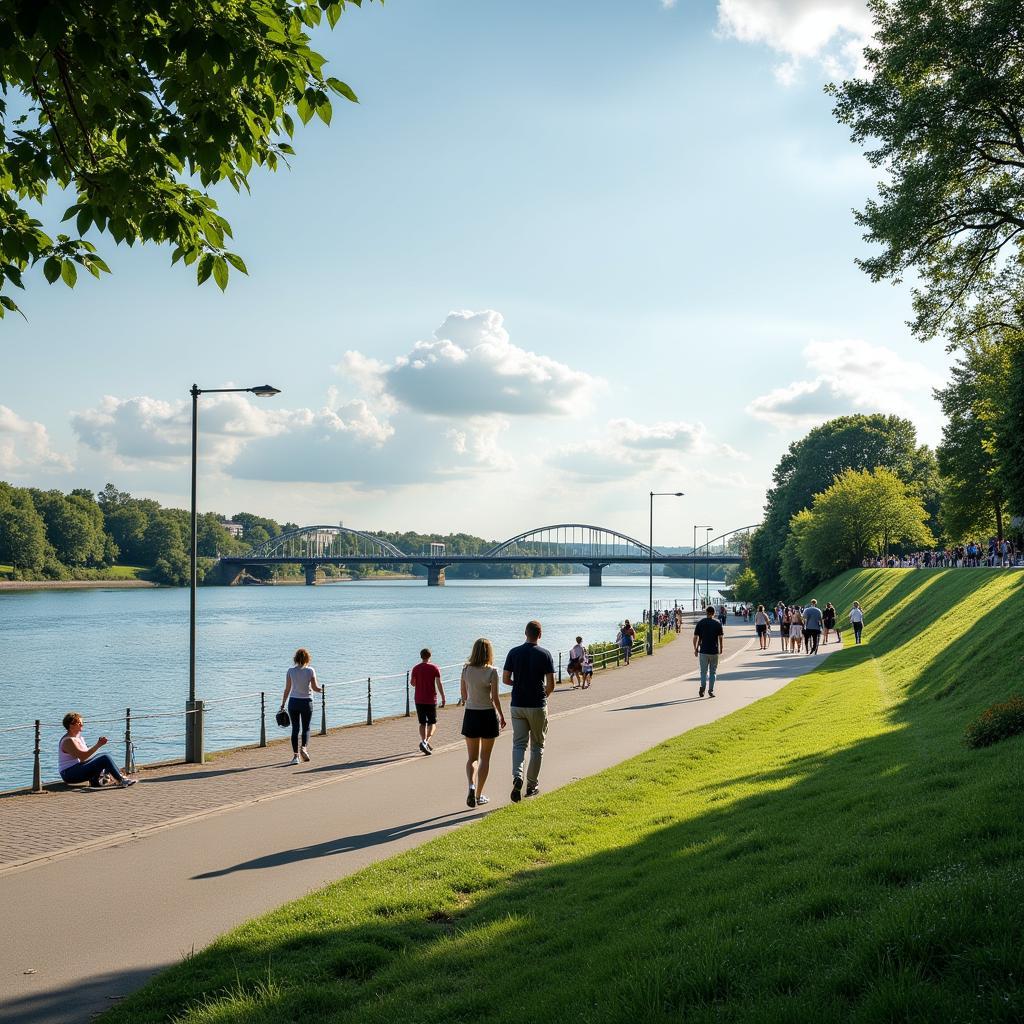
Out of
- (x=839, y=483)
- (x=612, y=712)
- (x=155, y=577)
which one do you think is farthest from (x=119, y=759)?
(x=155, y=577)

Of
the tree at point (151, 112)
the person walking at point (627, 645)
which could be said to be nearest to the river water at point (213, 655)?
the person walking at point (627, 645)

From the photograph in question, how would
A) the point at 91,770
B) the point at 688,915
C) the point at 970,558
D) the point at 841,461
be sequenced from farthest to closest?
the point at 841,461 < the point at 970,558 < the point at 91,770 < the point at 688,915

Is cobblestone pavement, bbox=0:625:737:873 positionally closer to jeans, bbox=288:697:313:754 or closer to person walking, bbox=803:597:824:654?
jeans, bbox=288:697:313:754

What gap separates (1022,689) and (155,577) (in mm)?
159557

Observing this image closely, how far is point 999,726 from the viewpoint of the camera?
9414 millimetres

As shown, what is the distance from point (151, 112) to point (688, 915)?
5.71m

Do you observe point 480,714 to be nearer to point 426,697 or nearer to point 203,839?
point 203,839

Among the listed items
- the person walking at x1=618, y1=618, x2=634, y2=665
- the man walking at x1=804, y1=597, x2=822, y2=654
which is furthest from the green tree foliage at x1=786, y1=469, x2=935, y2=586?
the person walking at x1=618, y1=618, x2=634, y2=665

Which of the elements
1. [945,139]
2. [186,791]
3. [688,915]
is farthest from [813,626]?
[688,915]

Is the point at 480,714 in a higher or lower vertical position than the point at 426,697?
higher

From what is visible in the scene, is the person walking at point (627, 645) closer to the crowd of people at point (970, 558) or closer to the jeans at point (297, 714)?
the crowd of people at point (970, 558)

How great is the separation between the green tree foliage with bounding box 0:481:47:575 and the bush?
14168cm

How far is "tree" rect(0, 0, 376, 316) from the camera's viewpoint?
207 inches

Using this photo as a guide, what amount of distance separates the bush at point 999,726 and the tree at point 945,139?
14.5 meters
